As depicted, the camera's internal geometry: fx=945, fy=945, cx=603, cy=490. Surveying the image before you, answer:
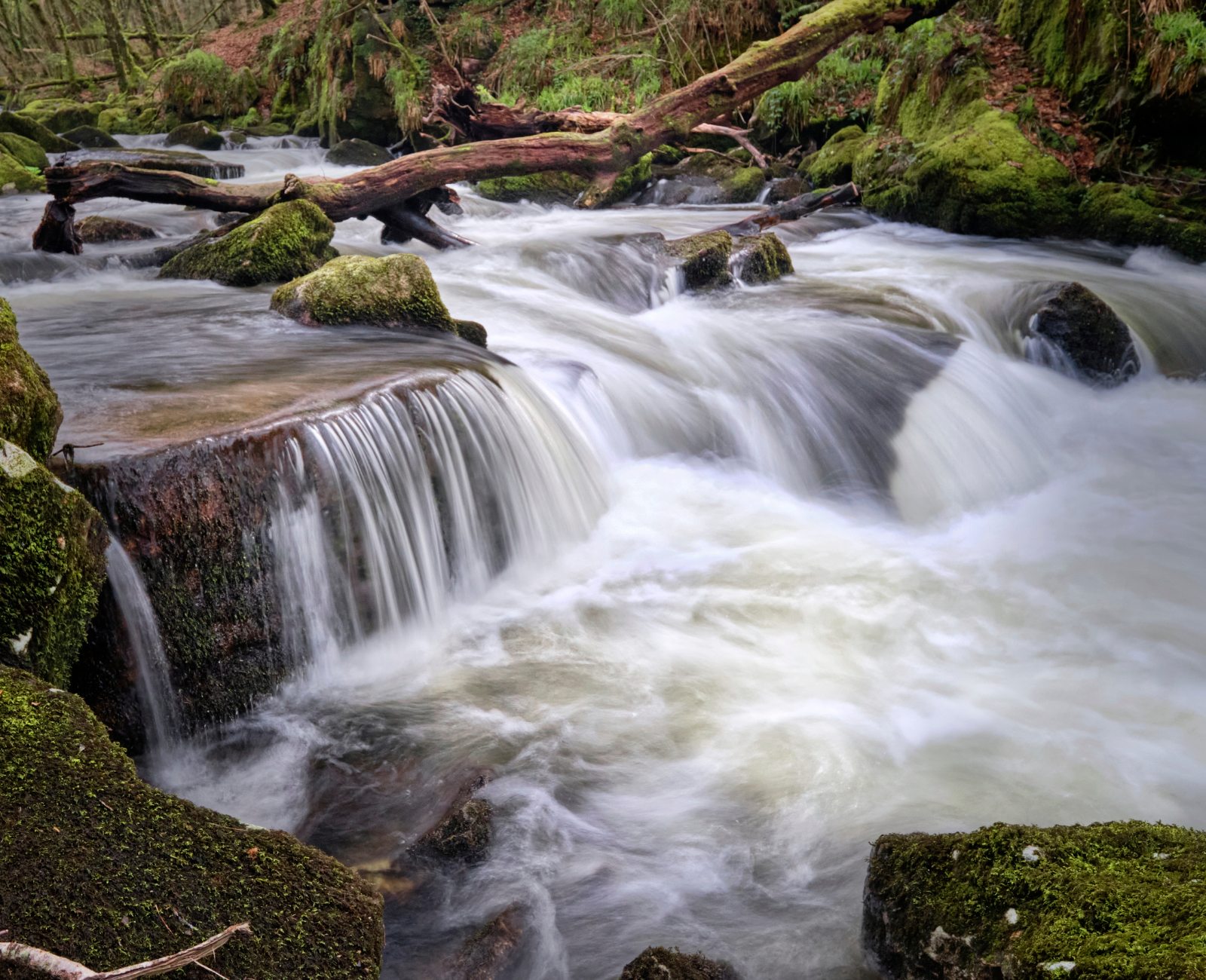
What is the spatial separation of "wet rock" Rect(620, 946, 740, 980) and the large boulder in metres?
4.53

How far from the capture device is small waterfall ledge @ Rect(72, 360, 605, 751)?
3.55 meters

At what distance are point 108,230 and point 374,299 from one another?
15.6 ft

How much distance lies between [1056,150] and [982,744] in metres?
8.65

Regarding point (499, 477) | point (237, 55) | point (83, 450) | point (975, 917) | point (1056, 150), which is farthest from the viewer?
point (237, 55)

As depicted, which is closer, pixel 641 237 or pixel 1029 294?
pixel 1029 294

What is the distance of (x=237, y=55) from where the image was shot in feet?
84.6

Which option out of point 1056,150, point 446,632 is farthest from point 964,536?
point 1056,150

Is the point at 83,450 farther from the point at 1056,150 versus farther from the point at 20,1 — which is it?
the point at 20,1

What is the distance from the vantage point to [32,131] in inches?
661

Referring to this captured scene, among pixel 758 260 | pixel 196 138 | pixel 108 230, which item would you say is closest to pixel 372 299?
pixel 758 260

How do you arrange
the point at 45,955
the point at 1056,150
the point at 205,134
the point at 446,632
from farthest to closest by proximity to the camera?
1. the point at 205,134
2. the point at 1056,150
3. the point at 446,632
4. the point at 45,955

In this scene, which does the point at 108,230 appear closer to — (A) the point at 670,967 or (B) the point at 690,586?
(B) the point at 690,586

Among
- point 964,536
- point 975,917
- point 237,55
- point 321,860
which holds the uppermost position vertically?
point 237,55

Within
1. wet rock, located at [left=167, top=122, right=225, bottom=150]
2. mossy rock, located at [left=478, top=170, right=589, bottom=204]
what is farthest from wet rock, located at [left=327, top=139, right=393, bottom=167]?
mossy rock, located at [left=478, top=170, right=589, bottom=204]
